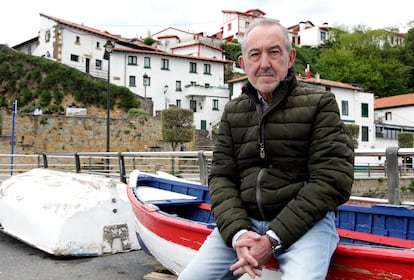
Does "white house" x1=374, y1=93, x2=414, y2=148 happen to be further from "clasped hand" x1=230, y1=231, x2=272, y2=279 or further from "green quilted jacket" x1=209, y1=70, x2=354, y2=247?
"clasped hand" x1=230, y1=231, x2=272, y2=279

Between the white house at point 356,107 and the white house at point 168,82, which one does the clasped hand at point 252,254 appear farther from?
the white house at point 356,107

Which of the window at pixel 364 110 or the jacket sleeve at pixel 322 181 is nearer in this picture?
the jacket sleeve at pixel 322 181

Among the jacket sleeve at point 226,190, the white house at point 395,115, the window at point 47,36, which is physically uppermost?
the window at point 47,36

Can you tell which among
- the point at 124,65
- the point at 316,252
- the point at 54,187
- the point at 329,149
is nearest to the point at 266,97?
the point at 329,149

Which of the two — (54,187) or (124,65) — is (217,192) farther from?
(124,65)

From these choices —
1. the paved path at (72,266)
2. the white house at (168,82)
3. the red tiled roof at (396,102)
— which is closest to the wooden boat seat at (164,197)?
the paved path at (72,266)

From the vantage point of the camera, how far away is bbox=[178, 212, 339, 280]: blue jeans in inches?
81.3

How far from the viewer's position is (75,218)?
498 centimetres

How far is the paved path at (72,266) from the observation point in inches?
177

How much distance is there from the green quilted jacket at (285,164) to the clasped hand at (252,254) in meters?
0.10

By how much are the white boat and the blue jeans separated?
9.83 feet

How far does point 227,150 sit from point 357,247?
93cm

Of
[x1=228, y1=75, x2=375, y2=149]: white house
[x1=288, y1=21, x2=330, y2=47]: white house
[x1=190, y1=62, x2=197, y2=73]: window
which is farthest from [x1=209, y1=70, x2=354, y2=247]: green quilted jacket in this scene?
[x1=288, y1=21, x2=330, y2=47]: white house

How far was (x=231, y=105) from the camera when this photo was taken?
8.76 feet
